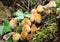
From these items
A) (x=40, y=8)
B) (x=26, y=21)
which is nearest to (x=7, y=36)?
(x=26, y=21)

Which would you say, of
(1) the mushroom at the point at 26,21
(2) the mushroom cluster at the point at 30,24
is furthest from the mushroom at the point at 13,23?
(1) the mushroom at the point at 26,21

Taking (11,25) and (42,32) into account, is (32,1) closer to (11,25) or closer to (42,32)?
(11,25)

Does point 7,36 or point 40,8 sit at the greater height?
point 40,8

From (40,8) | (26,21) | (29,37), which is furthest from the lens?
(40,8)

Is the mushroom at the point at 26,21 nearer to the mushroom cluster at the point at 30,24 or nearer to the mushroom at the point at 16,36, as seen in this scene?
the mushroom cluster at the point at 30,24

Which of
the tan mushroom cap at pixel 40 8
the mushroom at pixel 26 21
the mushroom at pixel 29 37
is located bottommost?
the mushroom at pixel 29 37

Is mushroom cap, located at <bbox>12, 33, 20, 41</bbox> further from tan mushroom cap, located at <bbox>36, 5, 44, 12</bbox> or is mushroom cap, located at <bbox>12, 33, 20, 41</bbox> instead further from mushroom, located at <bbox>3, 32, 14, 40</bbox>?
tan mushroom cap, located at <bbox>36, 5, 44, 12</bbox>

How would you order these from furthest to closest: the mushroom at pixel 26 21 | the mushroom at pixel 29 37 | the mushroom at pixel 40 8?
the mushroom at pixel 40 8, the mushroom at pixel 26 21, the mushroom at pixel 29 37

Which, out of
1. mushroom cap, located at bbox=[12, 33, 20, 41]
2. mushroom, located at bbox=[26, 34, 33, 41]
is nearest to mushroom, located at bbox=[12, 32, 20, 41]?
mushroom cap, located at bbox=[12, 33, 20, 41]

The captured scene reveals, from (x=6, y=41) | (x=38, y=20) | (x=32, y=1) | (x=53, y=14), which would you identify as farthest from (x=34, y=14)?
(x=32, y=1)

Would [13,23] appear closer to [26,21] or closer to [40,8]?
[26,21]

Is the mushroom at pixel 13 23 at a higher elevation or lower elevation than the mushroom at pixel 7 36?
higher

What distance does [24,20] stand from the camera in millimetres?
2066

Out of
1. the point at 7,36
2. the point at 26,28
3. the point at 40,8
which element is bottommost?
the point at 7,36
